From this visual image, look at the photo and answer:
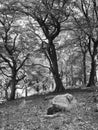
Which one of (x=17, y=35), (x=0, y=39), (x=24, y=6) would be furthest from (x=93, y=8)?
(x=0, y=39)

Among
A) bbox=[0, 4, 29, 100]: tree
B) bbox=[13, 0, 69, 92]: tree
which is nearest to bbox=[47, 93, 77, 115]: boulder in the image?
bbox=[13, 0, 69, 92]: tree

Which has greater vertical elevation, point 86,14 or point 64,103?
point 86,14

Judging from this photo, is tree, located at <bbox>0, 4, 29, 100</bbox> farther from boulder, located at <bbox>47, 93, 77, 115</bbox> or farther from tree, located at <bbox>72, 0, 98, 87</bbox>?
boulder, located at <bbox>47, 93, 77, 115</bbox>

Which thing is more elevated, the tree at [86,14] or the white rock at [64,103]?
the tree at [86,14]

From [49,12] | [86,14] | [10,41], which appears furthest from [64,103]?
[10,41]

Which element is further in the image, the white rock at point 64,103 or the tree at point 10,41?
the tree at point 10,41

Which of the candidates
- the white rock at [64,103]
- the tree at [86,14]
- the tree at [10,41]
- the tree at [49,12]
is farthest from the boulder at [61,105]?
the tree at [10,41]

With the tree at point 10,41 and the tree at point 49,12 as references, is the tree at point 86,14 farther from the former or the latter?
the tree at point 10,41

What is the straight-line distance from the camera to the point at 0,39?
56.5 ft

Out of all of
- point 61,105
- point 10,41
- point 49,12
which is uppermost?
point 49,12

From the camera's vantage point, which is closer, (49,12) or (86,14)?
(49,12)

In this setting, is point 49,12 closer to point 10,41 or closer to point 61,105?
point 61,105

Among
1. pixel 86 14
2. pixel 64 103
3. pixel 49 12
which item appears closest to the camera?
pixel 64 103

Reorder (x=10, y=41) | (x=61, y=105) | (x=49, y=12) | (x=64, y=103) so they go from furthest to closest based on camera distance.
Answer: (x=10, y=41) → (x=49, y=12) → (x=64, y=103) → (x=61, y=105)
